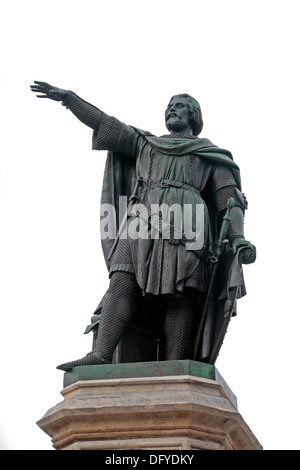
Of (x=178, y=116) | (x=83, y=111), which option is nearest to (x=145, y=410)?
(x=83, y=111)

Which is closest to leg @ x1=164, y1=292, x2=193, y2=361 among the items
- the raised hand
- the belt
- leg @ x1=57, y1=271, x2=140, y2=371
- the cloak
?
the cloak

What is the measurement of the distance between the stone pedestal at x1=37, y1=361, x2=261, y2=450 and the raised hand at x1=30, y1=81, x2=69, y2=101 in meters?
3.35

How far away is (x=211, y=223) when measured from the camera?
457 inches

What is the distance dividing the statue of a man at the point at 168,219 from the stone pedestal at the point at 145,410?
41 centimetres

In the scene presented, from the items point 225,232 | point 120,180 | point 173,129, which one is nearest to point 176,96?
point 173,129

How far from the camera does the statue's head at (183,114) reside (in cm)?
1209

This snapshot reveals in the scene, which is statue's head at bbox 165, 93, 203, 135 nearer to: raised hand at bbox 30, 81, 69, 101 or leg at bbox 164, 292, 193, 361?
raised hand at bbox 30, 81, 69, 101

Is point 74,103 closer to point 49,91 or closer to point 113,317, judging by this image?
point 49,91

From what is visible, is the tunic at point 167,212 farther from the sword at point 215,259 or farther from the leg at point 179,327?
the leg at point 179,327

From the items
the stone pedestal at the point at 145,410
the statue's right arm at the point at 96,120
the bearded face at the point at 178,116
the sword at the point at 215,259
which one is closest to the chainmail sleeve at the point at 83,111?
the statue's right arm at the point at 96,120

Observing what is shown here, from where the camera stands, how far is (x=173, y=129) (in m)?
12.1

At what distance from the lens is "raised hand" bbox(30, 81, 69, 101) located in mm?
11664

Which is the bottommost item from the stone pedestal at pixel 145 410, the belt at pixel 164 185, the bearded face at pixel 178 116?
the stone pedestal at pixel 145 410
